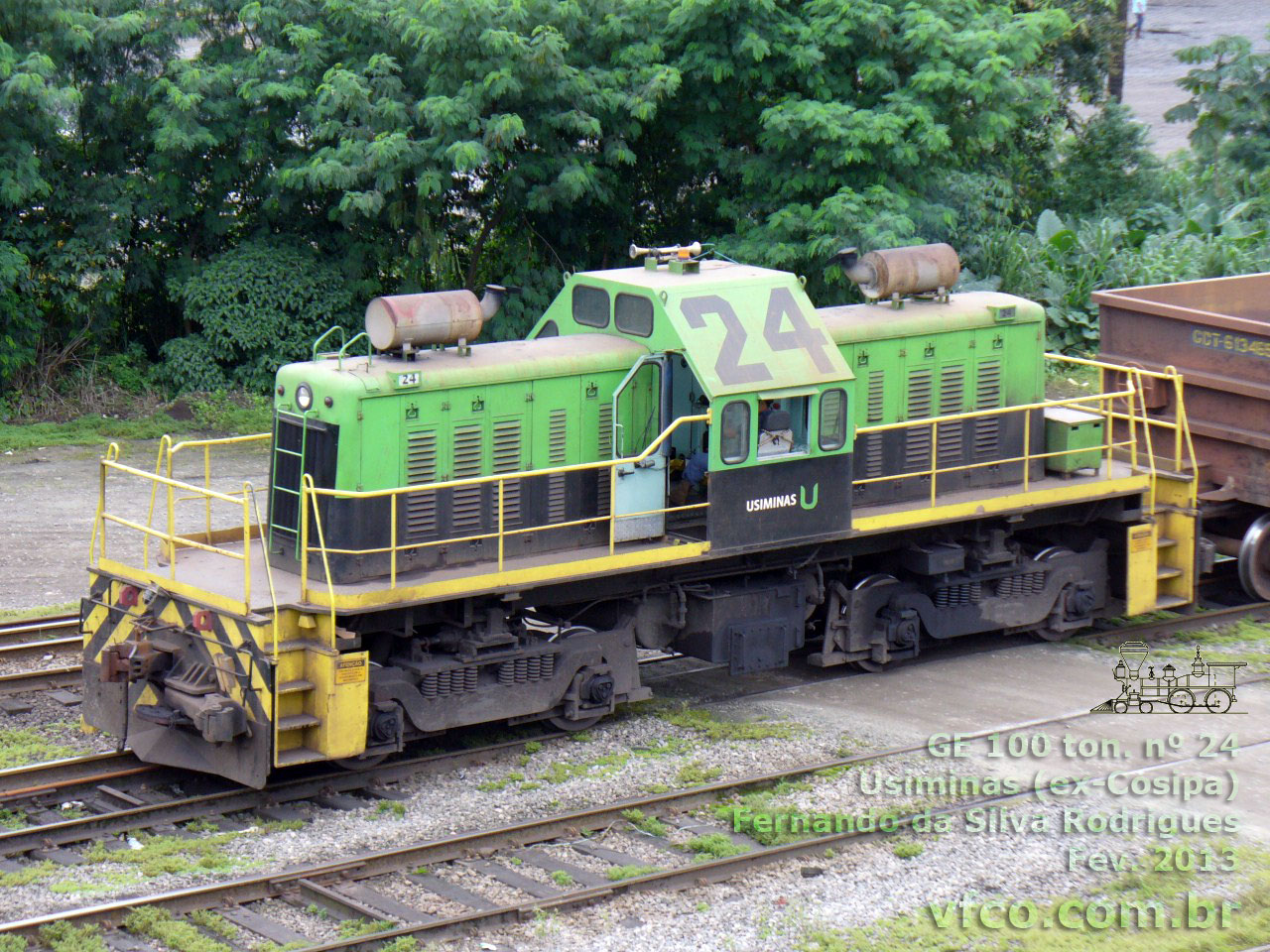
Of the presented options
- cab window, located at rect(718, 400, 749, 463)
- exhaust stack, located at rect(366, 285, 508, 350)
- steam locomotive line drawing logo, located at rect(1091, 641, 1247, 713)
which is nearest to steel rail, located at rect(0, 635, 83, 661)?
exhaust stack, located at rect(366, 285, 508, 350)

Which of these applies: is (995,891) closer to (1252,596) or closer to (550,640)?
(550,640)

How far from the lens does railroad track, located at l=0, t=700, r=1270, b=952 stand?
8977mm

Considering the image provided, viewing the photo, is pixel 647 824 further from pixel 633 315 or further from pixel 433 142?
pixel 433 142

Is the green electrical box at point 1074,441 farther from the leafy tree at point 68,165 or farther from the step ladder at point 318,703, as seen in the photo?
the leafy tree at point 68,165

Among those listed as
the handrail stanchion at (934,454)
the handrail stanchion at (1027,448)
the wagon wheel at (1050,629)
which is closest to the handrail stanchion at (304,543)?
the handrail stanchion at (934,454)

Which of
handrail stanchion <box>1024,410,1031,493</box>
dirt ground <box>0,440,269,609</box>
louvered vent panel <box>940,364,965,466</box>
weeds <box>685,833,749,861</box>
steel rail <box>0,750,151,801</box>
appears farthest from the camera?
dirt ground <box>0,440,269,609</box>

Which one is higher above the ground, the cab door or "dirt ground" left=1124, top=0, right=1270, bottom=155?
"dirt ground" left=1124, top=0, right=1270, bottom=155

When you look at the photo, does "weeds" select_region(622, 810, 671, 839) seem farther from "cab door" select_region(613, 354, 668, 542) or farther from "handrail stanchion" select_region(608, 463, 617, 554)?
"cab door" select_region(613, 354, 668, 542)

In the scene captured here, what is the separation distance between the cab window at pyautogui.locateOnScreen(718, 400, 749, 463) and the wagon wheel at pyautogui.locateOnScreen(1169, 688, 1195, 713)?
391 centimetres

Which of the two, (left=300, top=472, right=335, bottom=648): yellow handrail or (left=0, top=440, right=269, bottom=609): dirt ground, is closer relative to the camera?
(left=300, top=472, right=335, bottom=648): yellow handrail

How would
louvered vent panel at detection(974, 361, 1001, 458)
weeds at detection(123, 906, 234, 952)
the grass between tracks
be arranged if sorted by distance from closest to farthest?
weeds at detection(123, 906, 234, 952)
the grass between tracks
louvered vent panel at detection(974, 361, 1001, 458)

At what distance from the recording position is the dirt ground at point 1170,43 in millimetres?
39375

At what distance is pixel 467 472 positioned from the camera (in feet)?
37.8

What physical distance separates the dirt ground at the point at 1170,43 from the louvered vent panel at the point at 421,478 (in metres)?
30.3
